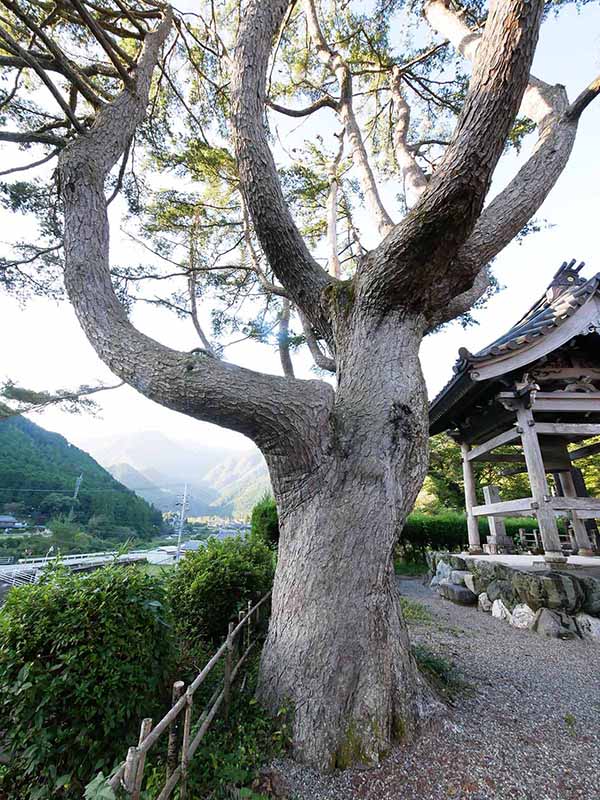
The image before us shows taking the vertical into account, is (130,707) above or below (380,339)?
below

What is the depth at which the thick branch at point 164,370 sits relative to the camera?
1.96m

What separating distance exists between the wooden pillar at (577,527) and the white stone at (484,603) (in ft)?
6.19

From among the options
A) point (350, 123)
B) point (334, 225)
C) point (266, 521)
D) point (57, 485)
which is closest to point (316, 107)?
point (350, 123)

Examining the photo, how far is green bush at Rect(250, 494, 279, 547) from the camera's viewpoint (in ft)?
24.4

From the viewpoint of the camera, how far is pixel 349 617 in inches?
74.5

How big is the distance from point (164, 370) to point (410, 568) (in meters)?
9.02

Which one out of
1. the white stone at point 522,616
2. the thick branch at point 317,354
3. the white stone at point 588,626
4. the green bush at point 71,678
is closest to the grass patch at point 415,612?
the white stone at point 522,616

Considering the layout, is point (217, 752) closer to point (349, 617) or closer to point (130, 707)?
point (130, 707)

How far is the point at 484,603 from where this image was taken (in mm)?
4941

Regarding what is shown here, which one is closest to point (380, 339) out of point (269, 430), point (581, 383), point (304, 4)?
point (269, 430)

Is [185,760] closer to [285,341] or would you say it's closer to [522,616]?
[522,616]

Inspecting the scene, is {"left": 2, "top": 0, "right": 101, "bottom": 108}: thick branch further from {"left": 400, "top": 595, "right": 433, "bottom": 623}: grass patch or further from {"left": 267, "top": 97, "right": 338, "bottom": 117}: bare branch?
{"left": 400, "top": 595, "right": 433, "bottom": 623}: grass patch

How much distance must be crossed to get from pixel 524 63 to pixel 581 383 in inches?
194

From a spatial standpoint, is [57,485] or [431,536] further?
[57,485]
